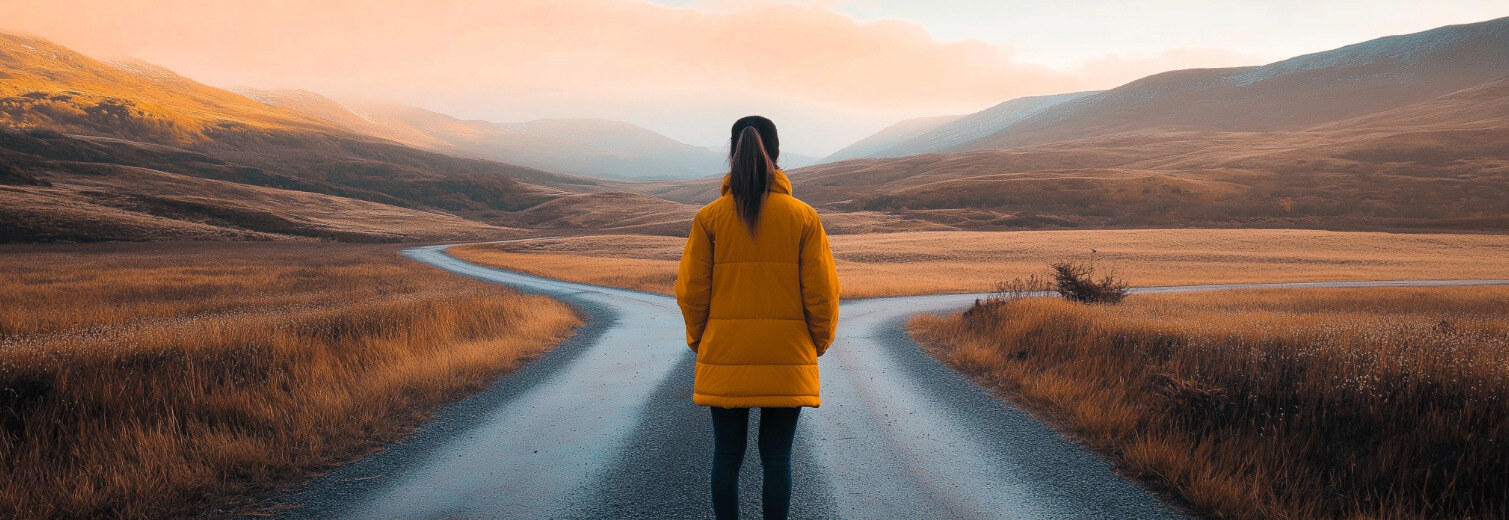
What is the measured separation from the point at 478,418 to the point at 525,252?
5154 centimetres

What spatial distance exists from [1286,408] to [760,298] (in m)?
5.83

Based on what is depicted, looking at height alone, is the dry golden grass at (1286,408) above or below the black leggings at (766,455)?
below

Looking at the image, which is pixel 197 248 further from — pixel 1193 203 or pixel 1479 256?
pixel 1193 203

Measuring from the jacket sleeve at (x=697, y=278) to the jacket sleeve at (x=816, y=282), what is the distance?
566 millimetres

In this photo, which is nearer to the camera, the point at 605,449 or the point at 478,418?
the point at 605,449

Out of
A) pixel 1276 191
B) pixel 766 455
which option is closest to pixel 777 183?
pixel 766 455

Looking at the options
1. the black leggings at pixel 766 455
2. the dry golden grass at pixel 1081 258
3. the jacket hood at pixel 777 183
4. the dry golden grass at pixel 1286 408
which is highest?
the jacket hood at pixel 777 183

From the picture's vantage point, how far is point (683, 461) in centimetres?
591

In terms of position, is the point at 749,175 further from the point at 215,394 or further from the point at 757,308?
the point at 215,394

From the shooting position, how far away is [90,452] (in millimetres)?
5387

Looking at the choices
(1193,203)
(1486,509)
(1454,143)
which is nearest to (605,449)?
(1486,509)

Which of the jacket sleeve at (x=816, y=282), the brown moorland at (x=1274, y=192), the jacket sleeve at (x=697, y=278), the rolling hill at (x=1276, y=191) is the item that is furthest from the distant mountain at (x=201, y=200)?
the rolling hill at (x=1276, y=191)

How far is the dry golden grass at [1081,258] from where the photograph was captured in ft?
103

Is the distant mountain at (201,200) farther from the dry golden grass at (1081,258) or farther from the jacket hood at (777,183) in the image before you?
the jacket hood at (777,183)
